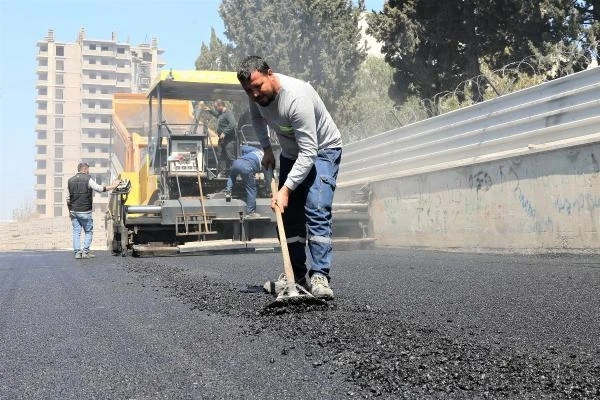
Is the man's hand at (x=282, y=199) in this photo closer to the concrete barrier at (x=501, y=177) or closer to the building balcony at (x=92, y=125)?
the concrete barrier at (x=501, y=177)

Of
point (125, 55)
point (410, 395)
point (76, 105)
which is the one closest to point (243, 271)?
point (410, 395)

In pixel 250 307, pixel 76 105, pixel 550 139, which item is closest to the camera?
pixel 250 307

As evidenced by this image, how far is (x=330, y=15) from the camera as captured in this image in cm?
2136

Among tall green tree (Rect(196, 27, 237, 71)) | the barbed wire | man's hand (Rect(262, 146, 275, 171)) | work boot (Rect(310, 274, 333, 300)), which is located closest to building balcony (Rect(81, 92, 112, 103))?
tall green tree (Rect(196, 27, 237, 71))

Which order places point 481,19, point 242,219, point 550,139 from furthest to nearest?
point 481,19 < point 242,219 < point 550,139

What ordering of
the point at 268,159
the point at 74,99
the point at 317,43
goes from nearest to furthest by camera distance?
the point at 268,159
the point at 317,43
the point at 74,99

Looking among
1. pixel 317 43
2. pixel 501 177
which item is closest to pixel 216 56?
pixel 317 43

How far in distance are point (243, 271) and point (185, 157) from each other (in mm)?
3918

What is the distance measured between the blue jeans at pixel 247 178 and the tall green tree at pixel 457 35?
6.32m

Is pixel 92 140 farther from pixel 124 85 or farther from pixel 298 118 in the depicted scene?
pixel 298 118

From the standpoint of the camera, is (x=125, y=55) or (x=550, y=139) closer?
(x=550, y=139)

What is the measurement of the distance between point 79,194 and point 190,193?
1.98 meters

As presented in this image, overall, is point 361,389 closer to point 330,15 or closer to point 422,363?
point 422,363

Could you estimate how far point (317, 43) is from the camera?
2162 cm
